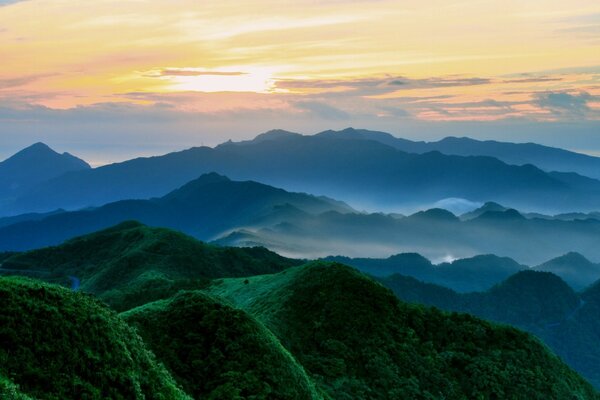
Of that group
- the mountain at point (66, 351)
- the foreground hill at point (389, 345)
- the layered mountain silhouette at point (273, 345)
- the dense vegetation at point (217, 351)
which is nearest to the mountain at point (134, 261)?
the layered mountain silhouette at point (273, 345)

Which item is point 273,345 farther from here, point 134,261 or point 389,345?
point 134,261

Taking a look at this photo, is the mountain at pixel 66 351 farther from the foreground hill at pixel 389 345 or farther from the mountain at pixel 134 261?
the mountain at pixel 134 261

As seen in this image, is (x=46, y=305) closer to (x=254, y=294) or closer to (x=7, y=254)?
(x=254, y=294)

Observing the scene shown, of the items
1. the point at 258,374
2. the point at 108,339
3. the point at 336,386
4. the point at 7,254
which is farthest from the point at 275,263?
the point at 108,339

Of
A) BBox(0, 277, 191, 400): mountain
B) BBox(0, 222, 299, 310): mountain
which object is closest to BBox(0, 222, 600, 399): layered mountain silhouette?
BBox(0, 277, 191, 400): mountain

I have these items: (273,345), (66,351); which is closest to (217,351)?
(273,345)

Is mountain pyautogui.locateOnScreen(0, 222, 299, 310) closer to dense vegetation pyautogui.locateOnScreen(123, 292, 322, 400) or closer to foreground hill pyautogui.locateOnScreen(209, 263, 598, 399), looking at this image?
foreground hill pyautogui.locateOnScreen(209, 263, 598, 399)
